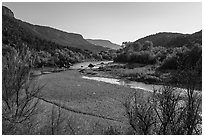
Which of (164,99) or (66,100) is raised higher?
(164,99)

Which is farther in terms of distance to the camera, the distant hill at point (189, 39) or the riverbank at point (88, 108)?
the distant hill at point (189, 39)

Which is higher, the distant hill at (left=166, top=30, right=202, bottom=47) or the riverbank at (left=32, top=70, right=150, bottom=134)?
the distant hill at (left=166, top=30, right=202, bottom=47)

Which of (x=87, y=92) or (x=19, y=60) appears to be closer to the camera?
(x=19, y=60)

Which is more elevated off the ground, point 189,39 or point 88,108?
point 189,39

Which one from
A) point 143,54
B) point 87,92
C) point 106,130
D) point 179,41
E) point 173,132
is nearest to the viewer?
point 173,132

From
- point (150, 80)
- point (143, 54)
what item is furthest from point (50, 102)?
point (143, 54)

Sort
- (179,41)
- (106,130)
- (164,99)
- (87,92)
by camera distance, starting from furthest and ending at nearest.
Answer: (179,41) → (87,92) → (106,130) → (164,99)

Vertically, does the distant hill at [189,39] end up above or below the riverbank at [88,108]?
above

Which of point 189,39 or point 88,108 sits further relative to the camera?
point 189,39

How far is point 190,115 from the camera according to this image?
9273mm

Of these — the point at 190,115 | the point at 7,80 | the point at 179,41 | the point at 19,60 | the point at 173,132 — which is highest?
the point at 179,41

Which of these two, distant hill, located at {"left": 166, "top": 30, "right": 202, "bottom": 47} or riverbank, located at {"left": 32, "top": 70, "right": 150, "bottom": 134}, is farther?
distant hill, located at {"left": 166, "top": 30, "right": 202, "bottom": 47}

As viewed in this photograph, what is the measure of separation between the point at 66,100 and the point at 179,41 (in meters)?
87.9

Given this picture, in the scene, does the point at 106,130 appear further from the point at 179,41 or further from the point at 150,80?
the point at 179,41
